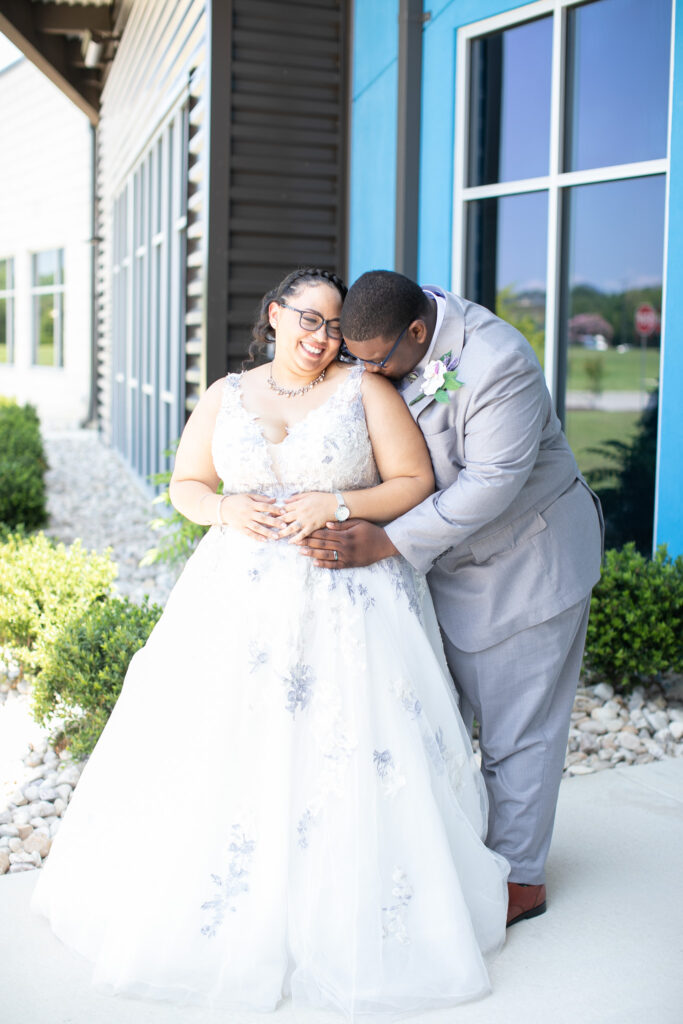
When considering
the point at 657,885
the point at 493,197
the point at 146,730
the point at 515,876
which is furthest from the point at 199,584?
the point at 493,197

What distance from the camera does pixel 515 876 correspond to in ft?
9.37

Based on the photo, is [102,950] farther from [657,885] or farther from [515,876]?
[657,885]

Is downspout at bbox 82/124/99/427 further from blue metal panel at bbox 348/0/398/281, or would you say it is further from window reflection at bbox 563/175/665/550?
blue metal panel at bbox 348/0/398/281

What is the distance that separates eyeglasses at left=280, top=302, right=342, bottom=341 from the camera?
2.76 m

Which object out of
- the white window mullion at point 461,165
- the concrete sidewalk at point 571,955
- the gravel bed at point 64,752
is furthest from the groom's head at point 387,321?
the white window mullion at point 461,165

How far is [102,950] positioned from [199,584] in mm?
932

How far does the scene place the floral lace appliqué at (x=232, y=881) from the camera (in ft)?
8.05

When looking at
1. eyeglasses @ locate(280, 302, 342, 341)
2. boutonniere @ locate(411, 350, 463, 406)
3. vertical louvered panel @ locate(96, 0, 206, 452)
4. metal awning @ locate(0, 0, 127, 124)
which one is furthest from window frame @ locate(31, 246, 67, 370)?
boutonniere @ locate(411, 350, 463, 406)

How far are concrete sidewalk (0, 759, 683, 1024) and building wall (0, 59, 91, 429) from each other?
14.6 meters

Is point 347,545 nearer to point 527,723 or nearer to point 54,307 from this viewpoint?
point 527,723

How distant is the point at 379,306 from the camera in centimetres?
257

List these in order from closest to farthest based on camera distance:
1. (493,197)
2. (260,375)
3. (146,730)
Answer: (146,730) < (260,375) < (493,197)

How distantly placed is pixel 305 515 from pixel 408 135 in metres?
3.79

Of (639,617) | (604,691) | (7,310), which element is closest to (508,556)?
(639,617)
